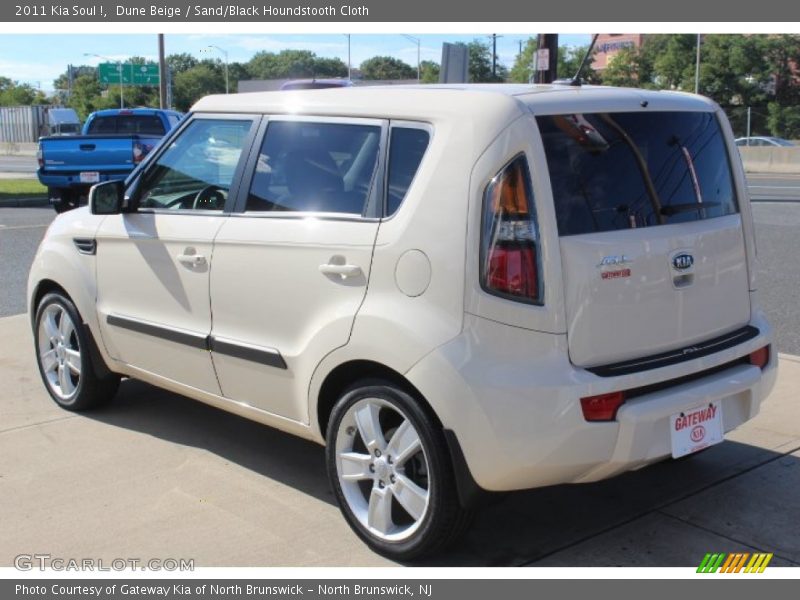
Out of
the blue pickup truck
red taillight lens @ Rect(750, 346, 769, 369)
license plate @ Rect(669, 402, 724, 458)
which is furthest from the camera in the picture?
the blue pickup truck

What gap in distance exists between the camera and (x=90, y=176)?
15.4m

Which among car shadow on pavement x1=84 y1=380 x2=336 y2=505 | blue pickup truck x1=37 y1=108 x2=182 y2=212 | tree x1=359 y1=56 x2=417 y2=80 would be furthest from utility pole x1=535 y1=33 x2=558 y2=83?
tree x1=359 y1=56 x2=417 y2=80

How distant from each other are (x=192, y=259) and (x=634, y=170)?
2128mm

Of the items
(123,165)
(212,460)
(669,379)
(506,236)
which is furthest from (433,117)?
(123,165)

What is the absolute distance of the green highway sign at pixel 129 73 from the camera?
208ft

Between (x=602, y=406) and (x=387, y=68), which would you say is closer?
(x=602, y=406)

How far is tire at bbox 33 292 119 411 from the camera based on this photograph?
557 cm

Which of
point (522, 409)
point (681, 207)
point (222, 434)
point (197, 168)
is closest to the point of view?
point (522, 409)

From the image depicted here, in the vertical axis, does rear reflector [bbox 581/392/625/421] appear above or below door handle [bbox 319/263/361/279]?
below

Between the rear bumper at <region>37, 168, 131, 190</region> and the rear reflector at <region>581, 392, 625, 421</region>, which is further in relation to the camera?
the rear bumper at <region>37, 168, 131, 190</region>

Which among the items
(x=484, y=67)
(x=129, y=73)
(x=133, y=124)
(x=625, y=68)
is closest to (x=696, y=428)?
(x=133, y=124)

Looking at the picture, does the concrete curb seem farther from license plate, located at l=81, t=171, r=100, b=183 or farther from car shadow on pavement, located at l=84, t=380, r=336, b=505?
car shadow on pavement, located at l=84, t=380, r=336, b=505

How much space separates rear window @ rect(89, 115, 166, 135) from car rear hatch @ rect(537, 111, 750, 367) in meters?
14.8

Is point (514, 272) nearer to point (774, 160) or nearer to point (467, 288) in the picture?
point (467, 288)
